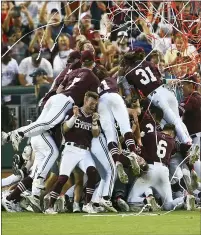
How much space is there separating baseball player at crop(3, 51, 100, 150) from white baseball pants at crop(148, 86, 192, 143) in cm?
102

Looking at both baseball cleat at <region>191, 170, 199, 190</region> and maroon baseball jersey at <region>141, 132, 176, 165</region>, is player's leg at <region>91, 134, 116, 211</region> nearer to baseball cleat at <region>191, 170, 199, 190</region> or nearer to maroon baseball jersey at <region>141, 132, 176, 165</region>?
maroon baseball jersey at <region>141, 132, 176, 165</region>

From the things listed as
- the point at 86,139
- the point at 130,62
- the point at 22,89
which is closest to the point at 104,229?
the point at 86,139

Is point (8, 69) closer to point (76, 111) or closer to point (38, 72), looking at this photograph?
point (38, 72)

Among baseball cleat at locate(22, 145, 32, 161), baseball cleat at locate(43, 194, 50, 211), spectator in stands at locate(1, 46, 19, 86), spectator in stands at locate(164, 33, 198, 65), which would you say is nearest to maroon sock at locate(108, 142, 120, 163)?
baseball cleat at locate(43, 194, 50, 211)

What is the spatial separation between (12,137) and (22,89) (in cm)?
408

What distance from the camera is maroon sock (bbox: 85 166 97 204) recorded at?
13.0m

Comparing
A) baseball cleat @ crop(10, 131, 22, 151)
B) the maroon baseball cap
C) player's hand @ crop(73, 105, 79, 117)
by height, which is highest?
the maroon baseball cap

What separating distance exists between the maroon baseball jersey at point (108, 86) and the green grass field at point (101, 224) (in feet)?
5.66

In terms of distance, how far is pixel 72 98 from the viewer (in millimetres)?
13391

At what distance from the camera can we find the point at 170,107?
46.1ft

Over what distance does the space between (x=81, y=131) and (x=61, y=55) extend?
14.4 ft

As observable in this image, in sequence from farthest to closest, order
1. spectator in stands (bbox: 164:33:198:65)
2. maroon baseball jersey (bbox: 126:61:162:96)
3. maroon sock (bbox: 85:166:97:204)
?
spectator in stands (bbox: 164:33:198:65) < maroon baseball jersey (bbox: 126:61:162:96) < maroon sock (bbox: 85:166:97:204)

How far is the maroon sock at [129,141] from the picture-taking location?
1300cm

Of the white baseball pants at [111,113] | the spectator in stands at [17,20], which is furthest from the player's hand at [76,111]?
the spectator in stands at [17,20]
